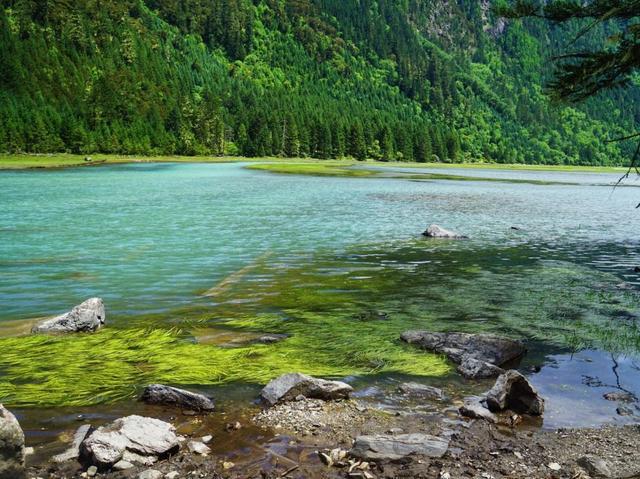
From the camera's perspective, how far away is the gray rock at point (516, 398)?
852cm

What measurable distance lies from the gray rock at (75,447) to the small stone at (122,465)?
1.90 ft

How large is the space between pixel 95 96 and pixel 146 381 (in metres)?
207

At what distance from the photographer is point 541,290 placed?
18250 millimetres

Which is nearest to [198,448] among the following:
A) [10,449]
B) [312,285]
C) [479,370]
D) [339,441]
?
[339,441]

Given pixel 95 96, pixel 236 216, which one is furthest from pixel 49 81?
pixel 236 216

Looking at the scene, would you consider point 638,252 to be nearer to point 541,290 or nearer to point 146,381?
point 541,290

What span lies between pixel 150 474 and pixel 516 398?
17.9 feet

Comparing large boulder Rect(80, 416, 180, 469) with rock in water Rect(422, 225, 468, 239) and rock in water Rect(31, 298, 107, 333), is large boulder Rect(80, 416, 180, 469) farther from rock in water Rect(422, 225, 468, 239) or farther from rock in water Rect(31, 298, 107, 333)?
rock in water Rect(422, 225, 468, 239)

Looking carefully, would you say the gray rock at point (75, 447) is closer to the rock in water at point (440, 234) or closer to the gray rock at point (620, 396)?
the gray rock at point (620, 396)

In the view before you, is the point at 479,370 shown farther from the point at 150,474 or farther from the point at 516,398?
the point at 150,474

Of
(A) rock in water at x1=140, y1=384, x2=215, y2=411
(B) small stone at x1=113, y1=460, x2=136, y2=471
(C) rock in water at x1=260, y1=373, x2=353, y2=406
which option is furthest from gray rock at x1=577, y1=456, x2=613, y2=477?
(B) small stone at x1=113, y1=460, x2=136, y2=471

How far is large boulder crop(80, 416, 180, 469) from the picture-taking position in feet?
21.4

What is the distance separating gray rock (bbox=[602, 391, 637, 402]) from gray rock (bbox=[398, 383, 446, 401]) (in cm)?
279

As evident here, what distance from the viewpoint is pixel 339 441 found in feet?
24.2
